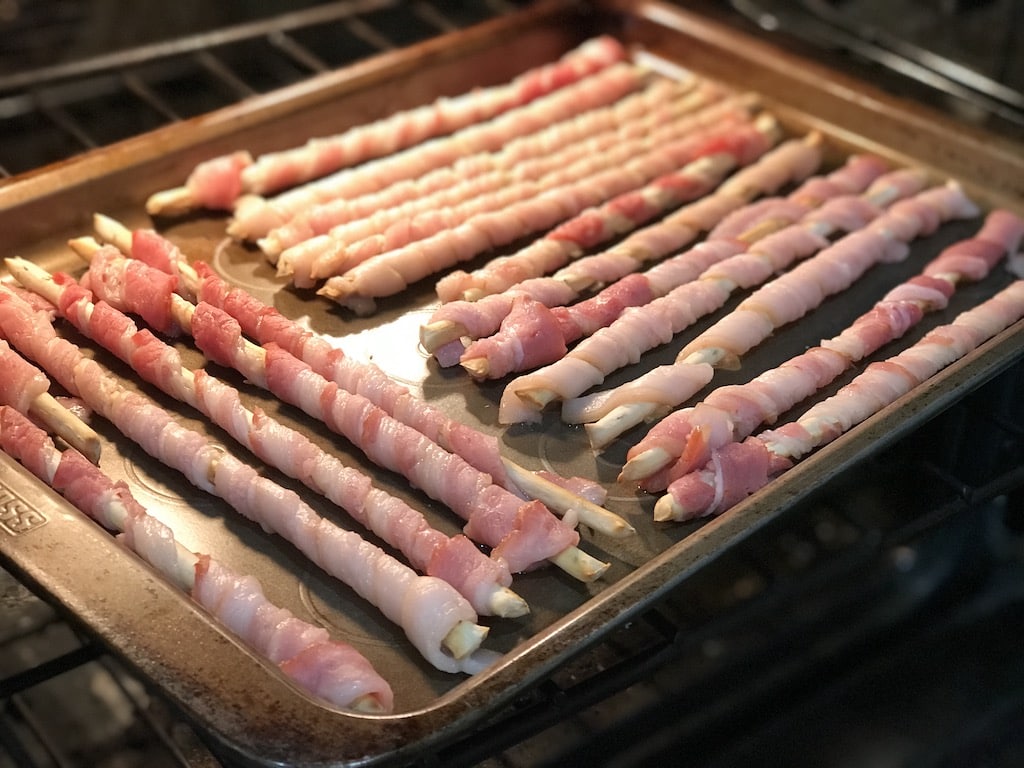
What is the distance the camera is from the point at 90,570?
73.0 inches

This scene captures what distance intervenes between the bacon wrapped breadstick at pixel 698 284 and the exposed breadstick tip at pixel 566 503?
9.3 inches

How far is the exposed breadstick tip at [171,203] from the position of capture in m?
2.95

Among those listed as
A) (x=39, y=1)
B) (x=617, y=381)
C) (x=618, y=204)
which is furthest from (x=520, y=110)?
(x=39, y=1)

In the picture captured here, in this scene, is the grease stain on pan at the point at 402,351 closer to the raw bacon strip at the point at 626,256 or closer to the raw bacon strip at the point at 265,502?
the raw bacon strip at the point at 626,256

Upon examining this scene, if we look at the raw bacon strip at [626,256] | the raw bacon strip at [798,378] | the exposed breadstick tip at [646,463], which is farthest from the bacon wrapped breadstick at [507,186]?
the exposed breadstick tip at [646,463]

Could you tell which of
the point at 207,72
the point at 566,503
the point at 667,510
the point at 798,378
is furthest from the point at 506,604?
the point at 207,72

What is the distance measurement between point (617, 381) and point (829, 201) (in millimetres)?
964

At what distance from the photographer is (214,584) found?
195 centimetres

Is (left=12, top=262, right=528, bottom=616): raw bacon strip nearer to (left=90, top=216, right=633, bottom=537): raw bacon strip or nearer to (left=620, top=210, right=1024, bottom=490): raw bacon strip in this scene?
(left=90, top=216, right=633, bottom=537): raw bacon strip

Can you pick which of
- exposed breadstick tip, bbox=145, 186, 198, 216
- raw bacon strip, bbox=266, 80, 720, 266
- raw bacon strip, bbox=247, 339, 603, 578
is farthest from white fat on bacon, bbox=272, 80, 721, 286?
raw bacon strip, bbox=247, 339, 603, 578

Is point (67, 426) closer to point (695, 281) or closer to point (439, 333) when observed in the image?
point (439, 333)

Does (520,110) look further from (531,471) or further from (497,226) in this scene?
(531,471)

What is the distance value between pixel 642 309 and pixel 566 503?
66cm

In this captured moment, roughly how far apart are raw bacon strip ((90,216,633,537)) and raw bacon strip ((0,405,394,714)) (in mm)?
458
